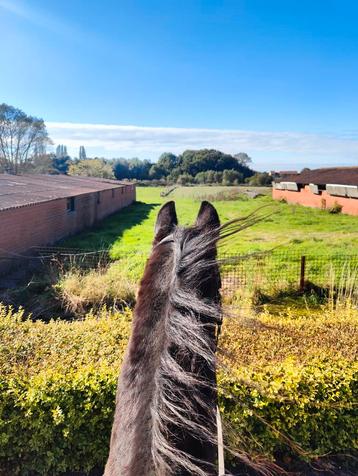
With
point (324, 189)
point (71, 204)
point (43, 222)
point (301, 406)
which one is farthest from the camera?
point (324, 189)

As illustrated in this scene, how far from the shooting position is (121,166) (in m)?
65.8

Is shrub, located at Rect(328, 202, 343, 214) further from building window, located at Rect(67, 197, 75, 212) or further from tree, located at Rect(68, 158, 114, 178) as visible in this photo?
tree, located at Rect(68, 158, 114, 178)

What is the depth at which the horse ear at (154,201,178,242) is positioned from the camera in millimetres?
1583

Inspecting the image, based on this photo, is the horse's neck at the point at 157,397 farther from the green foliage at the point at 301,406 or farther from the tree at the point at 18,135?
the tree at the point at 18,135

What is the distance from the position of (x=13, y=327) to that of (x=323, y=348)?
3567 mm

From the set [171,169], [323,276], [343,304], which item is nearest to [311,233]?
[323,276]

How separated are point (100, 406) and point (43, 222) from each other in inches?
436

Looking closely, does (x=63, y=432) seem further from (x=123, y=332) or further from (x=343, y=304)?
(x=343, y=304)

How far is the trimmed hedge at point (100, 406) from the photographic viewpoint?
10.1 feet

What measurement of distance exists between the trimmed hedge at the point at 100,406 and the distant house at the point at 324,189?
61.5 feet

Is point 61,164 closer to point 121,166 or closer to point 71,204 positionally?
point 121,166

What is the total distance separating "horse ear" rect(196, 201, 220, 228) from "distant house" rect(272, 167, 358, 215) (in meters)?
20.8

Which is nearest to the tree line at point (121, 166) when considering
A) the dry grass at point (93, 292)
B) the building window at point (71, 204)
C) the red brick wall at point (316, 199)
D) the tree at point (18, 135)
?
the tree at point (18, 135)

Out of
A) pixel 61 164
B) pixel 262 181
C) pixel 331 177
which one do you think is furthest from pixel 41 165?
pixel 331 177
